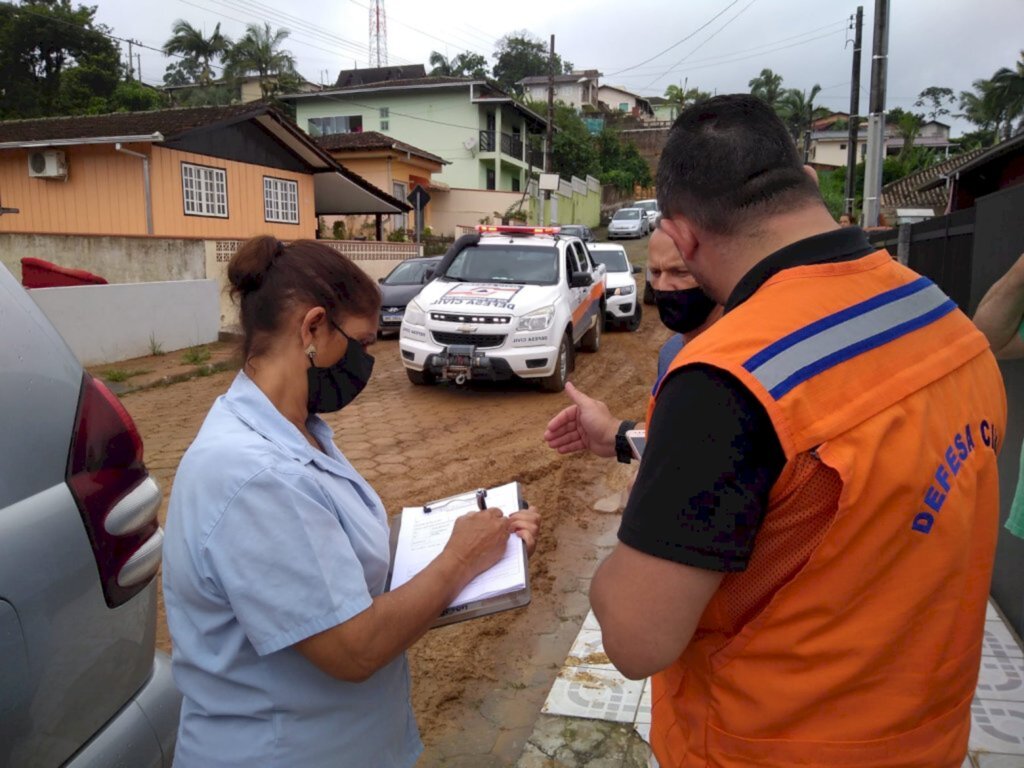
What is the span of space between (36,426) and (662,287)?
1892mm

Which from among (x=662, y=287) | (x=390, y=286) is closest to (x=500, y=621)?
(x=662, y=287)

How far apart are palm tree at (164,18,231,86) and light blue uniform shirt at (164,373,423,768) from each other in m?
54.9

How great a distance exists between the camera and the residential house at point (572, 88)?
65750 millimetres

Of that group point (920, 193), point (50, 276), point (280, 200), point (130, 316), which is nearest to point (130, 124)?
point (280, 200)

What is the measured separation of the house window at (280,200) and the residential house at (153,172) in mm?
36

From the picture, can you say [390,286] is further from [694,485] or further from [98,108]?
[98,108]

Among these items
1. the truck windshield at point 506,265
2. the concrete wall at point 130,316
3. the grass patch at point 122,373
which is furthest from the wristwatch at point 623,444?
the grass patch at point 122,373

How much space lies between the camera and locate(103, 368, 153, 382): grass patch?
34.3 ft

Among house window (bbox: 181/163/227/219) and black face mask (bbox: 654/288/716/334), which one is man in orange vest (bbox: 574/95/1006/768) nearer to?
black face mask (bbox: 654/288/716/334)

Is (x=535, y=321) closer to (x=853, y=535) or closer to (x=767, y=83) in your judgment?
(x=853, y=535)

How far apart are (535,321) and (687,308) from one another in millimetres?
6782

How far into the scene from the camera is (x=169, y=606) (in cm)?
171

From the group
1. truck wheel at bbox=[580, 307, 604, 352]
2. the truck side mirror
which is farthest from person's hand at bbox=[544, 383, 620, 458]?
truck wheel at bbox=[580, 307, 604, 352]

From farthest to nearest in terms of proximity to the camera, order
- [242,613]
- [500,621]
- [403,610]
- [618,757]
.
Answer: [500,621]
[618,757]
[403,610]
[242,613]
